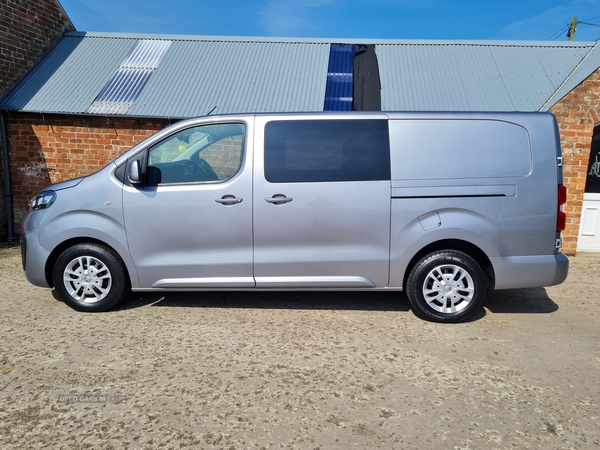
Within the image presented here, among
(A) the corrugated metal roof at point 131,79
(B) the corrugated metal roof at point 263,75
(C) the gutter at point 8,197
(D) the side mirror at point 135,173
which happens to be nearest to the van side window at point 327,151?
(D) the side mirror at point 135,173

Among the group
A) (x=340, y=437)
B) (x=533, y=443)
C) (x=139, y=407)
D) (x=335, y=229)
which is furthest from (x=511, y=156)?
(x=139, y=407)

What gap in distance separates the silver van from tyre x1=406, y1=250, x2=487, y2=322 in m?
0.01

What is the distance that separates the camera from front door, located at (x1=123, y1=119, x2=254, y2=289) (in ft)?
14.1

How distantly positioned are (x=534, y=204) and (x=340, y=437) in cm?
289

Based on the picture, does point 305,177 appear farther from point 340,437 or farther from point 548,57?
Answer: point 548,57

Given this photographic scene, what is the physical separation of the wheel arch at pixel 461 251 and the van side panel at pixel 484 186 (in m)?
0.11

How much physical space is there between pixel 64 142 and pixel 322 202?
6.23 meters

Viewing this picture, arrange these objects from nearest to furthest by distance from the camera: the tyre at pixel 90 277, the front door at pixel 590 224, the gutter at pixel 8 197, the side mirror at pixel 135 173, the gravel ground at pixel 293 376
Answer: the gravel ground at pixel 293 376 < the side mirror at pixel 135 173 < the tyre at pixel 90 277 < the front door at pixel 590 224 < the gutter at pixel 8 197

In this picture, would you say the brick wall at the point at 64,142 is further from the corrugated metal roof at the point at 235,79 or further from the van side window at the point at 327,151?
the van side window at the point at 327,151

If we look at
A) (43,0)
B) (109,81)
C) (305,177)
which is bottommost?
(305,177)

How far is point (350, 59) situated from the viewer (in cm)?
967

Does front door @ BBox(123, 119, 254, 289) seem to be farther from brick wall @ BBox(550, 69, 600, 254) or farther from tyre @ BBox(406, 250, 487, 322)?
brick wall @ BBox(550, 69, 600, 254)

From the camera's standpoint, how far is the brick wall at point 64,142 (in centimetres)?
826

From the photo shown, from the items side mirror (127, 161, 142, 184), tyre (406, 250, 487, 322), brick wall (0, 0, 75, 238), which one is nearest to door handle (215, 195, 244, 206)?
side mirror (127, 161, 142, 184)
